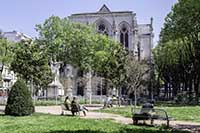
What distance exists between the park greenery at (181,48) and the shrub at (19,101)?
11319mm

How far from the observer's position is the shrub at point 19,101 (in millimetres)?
21844

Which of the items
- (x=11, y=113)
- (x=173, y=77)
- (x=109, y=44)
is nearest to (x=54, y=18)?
(x=109, y=44)

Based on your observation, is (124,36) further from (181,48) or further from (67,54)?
(181,48)

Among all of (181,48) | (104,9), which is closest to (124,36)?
(104,9)

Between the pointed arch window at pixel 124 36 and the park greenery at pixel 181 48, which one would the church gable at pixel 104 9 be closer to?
the pointed arch window at pixel 124 36

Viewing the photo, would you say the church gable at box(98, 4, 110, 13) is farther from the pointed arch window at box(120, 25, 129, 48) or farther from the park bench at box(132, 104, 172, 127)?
the park bench at box(132, 104, 172, 127)

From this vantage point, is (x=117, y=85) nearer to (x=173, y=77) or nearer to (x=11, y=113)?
(x=173, y=77)

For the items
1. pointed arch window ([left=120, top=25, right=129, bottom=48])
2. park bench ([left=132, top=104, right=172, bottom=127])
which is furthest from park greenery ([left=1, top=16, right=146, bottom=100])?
pointed arch window ([left=120, top=25, right=129, bottom=48])

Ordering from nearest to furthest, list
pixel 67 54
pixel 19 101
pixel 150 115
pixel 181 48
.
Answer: pixel 150 115, pixel 19 101, pixel 181 48, pixel 67 54

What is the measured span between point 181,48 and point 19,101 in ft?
104

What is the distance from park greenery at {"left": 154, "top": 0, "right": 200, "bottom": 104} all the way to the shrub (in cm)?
1132

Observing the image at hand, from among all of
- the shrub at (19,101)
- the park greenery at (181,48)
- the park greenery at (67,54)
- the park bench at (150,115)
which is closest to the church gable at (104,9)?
Result: the park greenery at (181,48)

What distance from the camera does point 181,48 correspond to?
49969mm

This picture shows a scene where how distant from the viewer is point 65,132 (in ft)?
46.5
